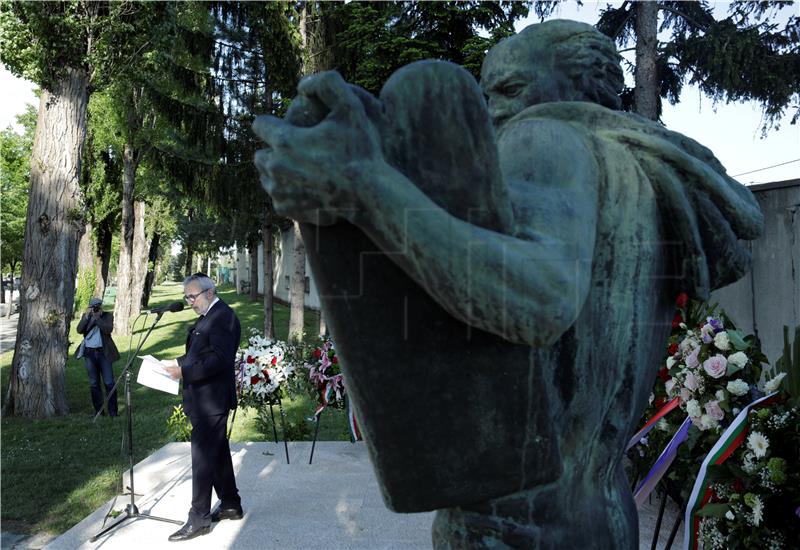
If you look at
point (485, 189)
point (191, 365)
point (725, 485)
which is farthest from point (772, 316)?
point (485, 189)

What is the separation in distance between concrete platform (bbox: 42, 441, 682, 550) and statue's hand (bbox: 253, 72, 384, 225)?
4.48 m

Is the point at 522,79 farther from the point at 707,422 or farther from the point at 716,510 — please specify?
the point at 707,422

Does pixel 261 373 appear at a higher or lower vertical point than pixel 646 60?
lower

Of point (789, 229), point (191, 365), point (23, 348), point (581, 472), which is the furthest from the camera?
point (23, 348)

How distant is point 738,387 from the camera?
12.3 ft

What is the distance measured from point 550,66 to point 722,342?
3.13m

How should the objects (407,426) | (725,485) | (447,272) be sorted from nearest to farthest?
(447,272) → (407,426) → (725,485)

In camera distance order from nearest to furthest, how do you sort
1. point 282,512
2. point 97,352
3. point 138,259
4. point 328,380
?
point 282,512, point 328,380, point 97,352, point 138,259

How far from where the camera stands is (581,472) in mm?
1235

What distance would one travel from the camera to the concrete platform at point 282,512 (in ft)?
16.4

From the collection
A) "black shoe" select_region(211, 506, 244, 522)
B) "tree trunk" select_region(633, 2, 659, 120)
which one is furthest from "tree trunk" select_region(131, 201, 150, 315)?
"black shoe" select_region(211, 506, 244, 522)

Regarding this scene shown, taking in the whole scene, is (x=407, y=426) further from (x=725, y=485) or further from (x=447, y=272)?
(x=725, y=485)

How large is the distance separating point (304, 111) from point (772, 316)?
6516 millimetres

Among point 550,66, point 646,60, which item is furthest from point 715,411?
point 646,60
